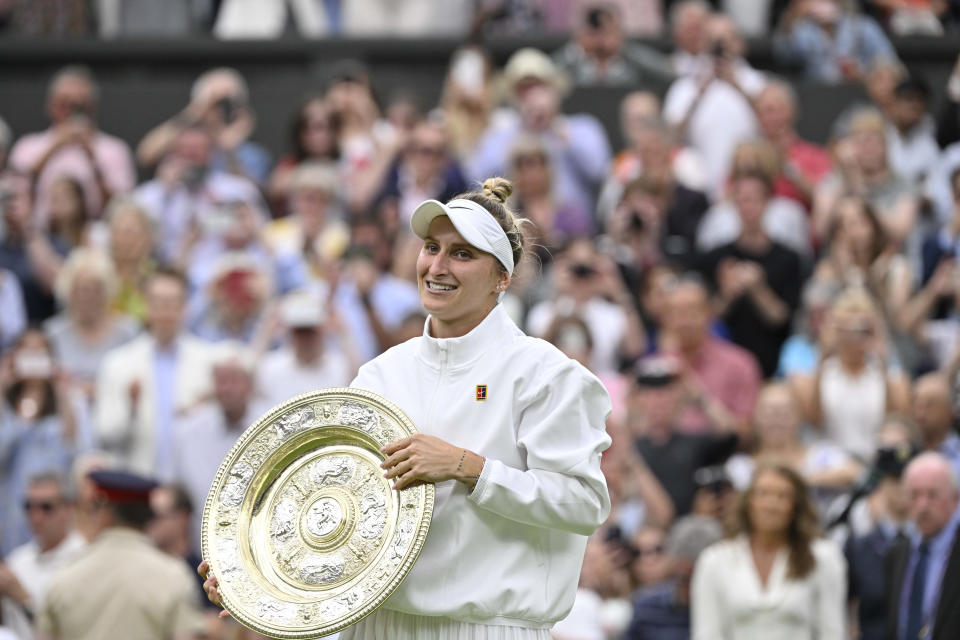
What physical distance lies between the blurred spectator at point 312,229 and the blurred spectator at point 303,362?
1.26m

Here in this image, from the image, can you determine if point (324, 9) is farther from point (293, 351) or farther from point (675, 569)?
point (675, 569)

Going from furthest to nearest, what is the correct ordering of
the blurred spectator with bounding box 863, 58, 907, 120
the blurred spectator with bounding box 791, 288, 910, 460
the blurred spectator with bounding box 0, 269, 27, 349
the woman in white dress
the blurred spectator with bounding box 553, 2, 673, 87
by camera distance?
the blurred spectator with bounding box 553, 2, 673, 87 < the blurred spectator with bounding box 863, 58, 907, 120 < the blurred spectator with bounding box 0, 269, 27, 349 < the blurred spectator with bounding box 791, 288, 910, 460 < the woman in white dress

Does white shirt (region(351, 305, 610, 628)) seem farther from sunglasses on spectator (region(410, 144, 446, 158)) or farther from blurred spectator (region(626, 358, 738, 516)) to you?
sunglasses on spectator (region(410, 144, 446, 158))

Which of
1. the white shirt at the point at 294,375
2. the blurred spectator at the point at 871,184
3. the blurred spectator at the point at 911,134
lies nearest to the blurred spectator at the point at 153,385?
the white shirt at the point at 294,375

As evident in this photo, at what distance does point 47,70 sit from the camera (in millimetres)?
18594

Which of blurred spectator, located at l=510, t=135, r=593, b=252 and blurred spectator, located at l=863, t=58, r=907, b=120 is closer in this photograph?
blurred spectator, located at l=510, t=135, r=593, b=252

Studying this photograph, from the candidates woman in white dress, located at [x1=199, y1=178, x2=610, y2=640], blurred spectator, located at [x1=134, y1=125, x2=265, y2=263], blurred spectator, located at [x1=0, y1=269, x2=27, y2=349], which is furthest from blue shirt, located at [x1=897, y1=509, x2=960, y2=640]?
blurred spectator, located at [x1=0, y1=269, x2=27, y2=349]

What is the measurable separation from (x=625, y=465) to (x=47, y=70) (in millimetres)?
9399

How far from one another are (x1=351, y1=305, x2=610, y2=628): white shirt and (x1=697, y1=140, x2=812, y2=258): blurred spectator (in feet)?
25.6

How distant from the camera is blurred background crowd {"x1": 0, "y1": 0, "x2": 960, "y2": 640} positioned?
9992 mm

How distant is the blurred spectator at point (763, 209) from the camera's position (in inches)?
540

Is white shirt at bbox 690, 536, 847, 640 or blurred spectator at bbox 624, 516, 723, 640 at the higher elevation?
white shirt at bbox 690, 536, 847, 640

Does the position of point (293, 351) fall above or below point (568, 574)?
below

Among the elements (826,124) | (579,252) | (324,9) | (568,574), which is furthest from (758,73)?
(568,574)
